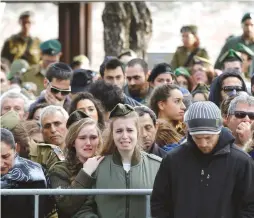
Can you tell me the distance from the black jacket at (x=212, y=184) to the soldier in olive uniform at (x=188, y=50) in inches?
332

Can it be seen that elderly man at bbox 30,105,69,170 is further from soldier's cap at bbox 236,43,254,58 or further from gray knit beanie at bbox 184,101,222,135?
soldier's cap at bbox 236,43,254,58

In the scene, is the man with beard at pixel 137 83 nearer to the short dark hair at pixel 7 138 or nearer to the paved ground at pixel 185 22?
the short dark hair at pixel 7 138

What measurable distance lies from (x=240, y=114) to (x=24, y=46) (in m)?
10.4

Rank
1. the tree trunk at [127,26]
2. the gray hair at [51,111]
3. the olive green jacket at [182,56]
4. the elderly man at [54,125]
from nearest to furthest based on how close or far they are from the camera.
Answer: the elderly man at [54,125] → the gray hair at [51,111] → the olive green jacket at [182,56] → the tree trunk at [127,26]

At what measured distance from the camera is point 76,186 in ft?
33.2

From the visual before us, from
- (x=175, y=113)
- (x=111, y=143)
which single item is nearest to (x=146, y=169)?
(x=111, y=143)

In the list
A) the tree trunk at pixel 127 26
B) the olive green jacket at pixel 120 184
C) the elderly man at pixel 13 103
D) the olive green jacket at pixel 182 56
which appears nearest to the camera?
the olive green jacket at pixel 120 184

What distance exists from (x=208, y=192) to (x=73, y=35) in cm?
1228

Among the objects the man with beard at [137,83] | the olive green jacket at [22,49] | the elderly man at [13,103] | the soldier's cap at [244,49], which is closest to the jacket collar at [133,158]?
the elderly man at [13,103]

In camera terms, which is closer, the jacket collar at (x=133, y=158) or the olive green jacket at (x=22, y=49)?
the jacket collar at (x=133, y=158)

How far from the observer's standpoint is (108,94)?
41.8 feet

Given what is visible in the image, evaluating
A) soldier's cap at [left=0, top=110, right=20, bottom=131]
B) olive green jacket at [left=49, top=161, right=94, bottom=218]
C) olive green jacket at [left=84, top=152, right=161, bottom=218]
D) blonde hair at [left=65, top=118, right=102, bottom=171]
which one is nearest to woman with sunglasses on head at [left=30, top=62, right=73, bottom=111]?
soldier's cap at [left=0, top=110, right=20, bottom=131]

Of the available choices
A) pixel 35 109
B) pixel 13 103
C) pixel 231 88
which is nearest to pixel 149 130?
pixel 231 88

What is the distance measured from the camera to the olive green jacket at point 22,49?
A: 827 inches
